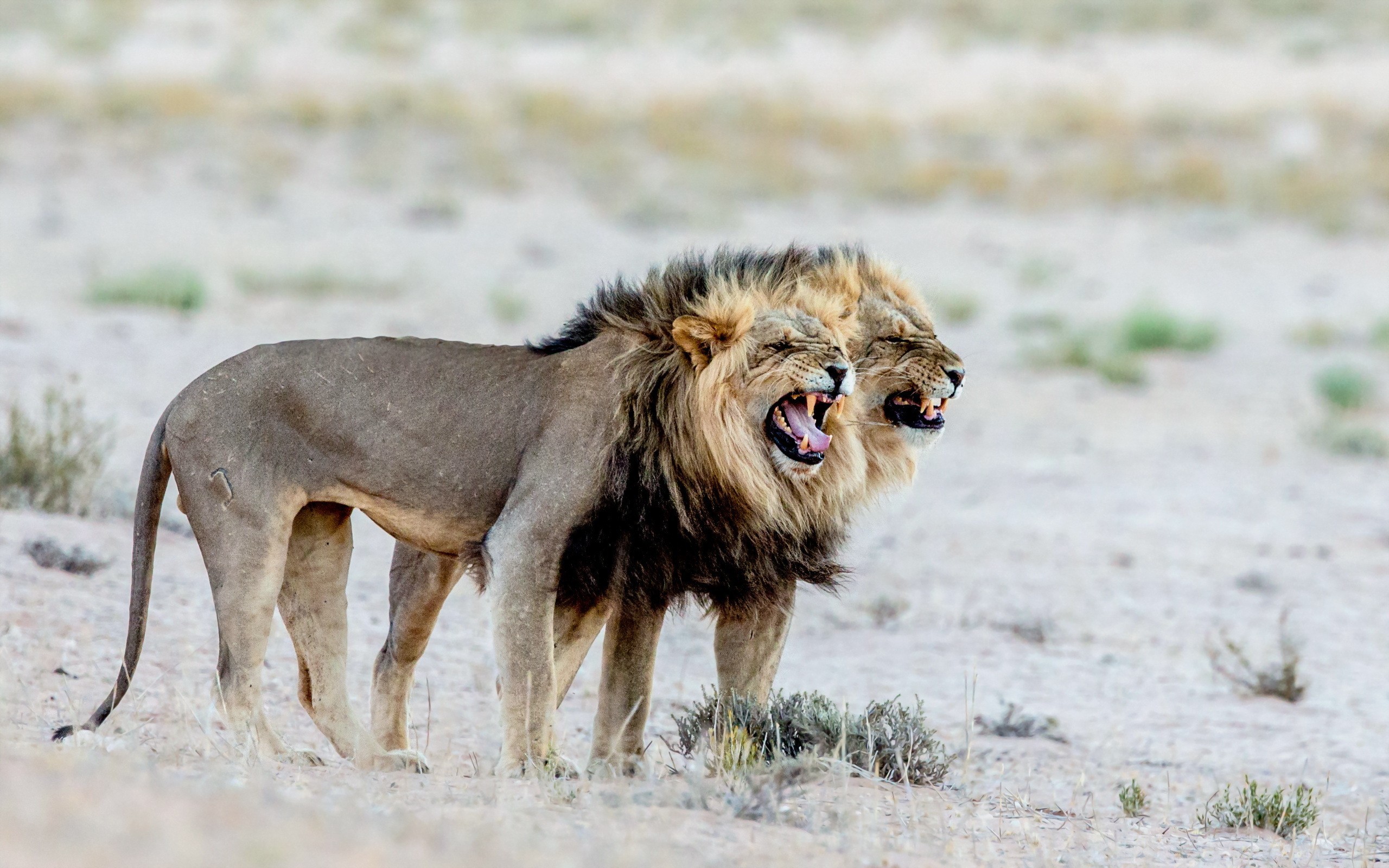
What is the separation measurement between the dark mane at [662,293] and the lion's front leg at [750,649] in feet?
3.52

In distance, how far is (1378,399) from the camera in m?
17.3

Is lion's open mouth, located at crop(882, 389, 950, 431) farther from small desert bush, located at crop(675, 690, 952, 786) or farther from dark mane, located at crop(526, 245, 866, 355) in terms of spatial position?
small desert bush, located at crop(675, 690, 952, 786)

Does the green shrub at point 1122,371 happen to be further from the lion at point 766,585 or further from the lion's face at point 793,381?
the lion's face at point 793,381

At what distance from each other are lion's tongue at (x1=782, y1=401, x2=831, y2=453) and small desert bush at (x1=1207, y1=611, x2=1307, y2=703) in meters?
3.35

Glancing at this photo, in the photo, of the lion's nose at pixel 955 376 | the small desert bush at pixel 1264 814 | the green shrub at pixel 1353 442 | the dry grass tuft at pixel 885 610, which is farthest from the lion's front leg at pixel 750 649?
the green shrub at pixel 1353 442

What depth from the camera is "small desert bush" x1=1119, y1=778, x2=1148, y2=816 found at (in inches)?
248

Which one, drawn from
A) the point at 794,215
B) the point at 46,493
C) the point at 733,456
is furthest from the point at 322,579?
the point at 794,215

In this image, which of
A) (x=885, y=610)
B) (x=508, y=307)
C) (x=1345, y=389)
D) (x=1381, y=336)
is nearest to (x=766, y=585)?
(x=885, y=610)

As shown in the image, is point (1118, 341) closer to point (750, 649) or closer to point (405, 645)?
point (750, 649)

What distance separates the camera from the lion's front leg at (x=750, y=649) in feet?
20.4

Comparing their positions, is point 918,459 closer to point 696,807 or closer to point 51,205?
point 696,807

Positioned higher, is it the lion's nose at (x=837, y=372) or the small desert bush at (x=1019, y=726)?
the lion's nose at (x=837, y=372)

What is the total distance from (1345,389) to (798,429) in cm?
1228

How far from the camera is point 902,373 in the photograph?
6.52 meters
